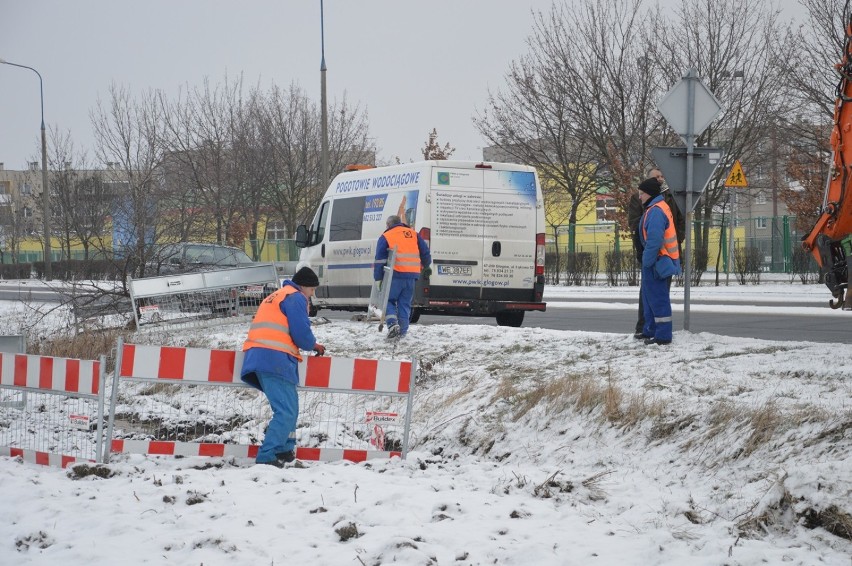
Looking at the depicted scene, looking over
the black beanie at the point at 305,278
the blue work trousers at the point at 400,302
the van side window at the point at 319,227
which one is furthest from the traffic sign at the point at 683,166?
the van side window at the point at 319,227

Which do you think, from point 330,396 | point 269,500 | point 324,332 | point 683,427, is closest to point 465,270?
point 324,332

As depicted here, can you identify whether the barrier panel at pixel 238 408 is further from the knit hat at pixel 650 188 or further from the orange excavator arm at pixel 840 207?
the orange excavator arm at pixel 840 207

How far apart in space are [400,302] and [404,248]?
0.69m

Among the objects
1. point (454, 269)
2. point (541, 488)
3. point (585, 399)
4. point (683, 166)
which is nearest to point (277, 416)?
point (541, 488)

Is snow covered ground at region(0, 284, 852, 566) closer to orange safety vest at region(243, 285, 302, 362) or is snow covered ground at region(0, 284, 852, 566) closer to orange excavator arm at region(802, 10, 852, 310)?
orange excavator arm at region(802, 10, 852, 310)

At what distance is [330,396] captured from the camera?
9680mm

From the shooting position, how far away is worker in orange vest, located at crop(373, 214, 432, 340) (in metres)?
13.1

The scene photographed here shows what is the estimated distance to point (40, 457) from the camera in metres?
8.08

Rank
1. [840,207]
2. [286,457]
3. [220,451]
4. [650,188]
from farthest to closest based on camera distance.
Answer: [650,188], [840,207], [220,451], [286,457]

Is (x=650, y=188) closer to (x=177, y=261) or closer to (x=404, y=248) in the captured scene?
(x=404, y=248)

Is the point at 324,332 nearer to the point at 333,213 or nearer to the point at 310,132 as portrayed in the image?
the point at 333,213

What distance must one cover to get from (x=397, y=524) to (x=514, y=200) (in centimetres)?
984

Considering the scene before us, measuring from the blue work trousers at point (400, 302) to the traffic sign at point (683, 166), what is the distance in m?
3.59

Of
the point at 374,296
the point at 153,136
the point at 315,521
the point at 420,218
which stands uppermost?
the point at 153,136
